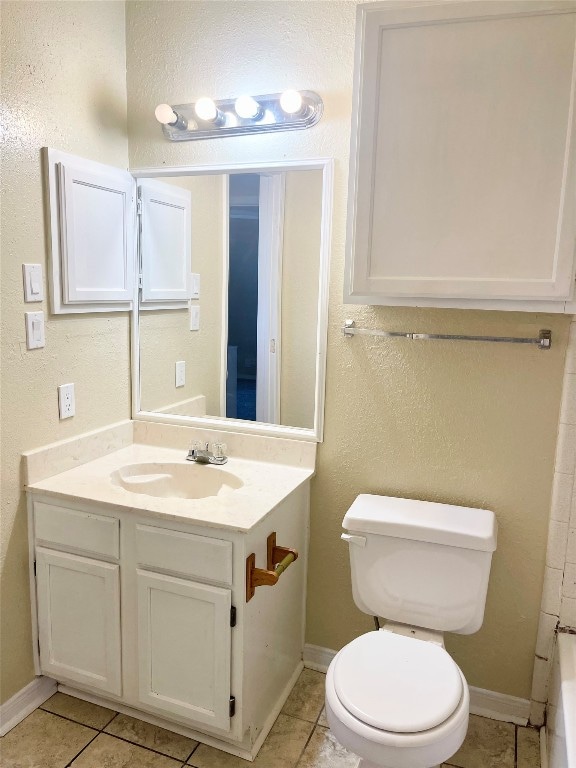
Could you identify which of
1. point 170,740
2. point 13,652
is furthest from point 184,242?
point 170,740

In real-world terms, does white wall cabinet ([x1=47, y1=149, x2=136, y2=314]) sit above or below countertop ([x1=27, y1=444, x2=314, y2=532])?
above

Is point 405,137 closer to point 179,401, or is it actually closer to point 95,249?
point 95,249

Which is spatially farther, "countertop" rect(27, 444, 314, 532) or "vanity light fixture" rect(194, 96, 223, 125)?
"vanity light fixture" rect(194, 96, 223, 125)

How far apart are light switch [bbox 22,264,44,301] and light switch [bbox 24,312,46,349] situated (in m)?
0.05

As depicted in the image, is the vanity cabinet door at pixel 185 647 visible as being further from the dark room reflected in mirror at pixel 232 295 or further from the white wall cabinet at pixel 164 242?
the white wall cabinet at pixel 164 242

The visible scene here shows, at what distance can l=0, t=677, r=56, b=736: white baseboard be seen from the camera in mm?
1832

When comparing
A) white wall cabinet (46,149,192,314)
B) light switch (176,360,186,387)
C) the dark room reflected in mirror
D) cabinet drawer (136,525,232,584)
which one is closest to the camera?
cabinet drawer (136,525,232,584)

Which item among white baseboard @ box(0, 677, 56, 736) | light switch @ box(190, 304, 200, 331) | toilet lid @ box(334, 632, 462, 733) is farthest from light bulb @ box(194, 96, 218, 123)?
white baseboard @ box(0, 677, 56, 736)

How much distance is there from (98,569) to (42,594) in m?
0.26

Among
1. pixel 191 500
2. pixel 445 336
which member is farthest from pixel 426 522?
pixel 191 500

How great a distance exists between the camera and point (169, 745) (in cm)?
181

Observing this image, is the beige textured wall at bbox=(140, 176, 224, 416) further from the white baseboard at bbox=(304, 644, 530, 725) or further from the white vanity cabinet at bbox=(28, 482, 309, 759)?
the white baseboard at bbox=(304, 644, 530, 725)

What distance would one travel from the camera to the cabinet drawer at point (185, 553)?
161 centimetres

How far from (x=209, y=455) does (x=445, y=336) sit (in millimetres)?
932
